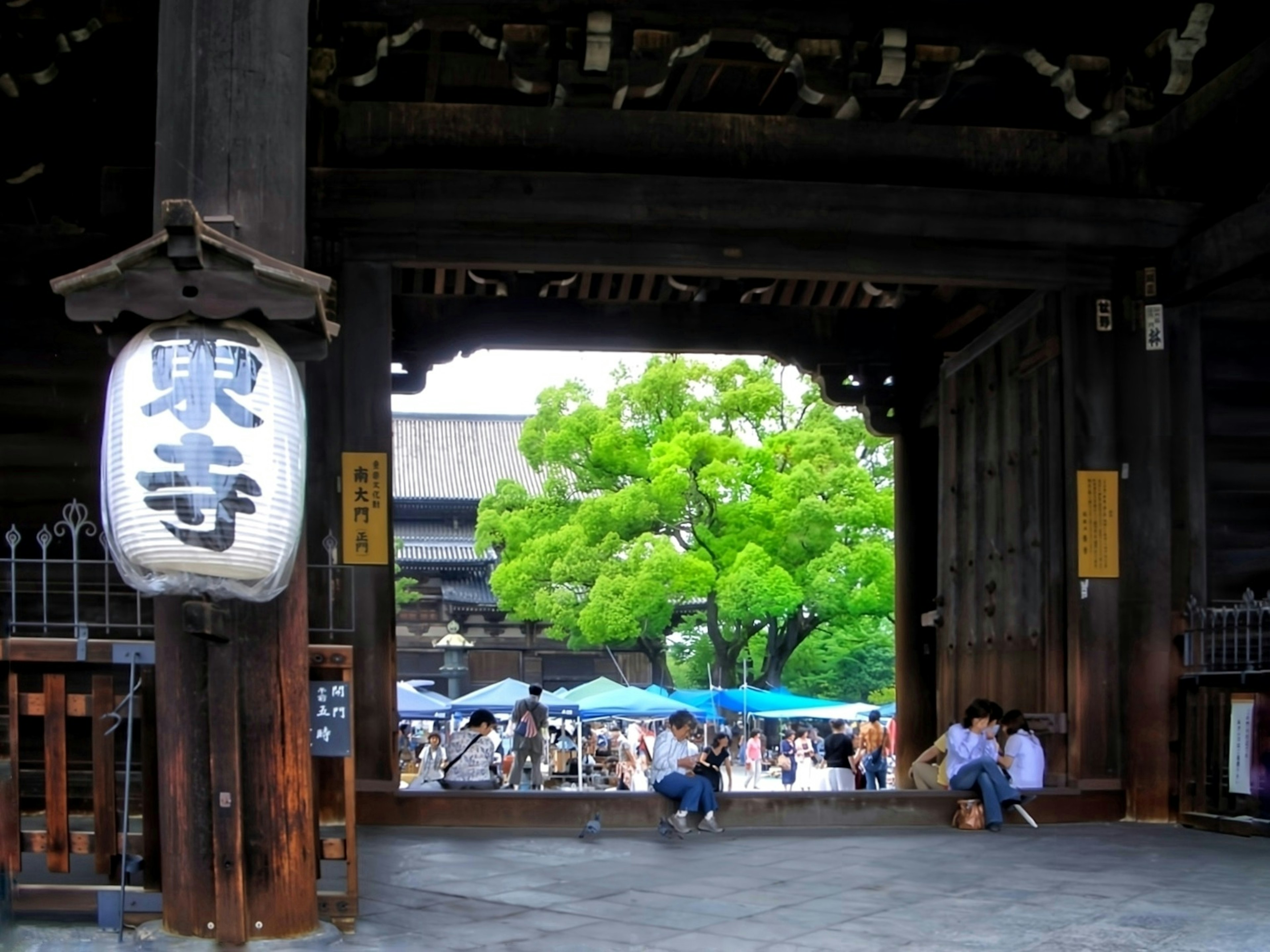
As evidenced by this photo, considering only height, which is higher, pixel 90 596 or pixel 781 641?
pixel 90 596

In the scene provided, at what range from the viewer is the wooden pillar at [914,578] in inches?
587

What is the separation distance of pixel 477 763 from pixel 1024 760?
424cm

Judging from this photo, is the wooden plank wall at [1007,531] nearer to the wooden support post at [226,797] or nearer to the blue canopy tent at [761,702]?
the wooden support post at [226,797]

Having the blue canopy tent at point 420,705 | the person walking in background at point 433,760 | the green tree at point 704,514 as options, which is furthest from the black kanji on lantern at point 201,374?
the green tree at point 704,514

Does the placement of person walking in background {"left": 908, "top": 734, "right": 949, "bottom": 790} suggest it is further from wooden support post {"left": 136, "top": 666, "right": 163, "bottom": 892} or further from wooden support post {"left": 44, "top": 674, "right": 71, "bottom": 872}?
wooden support post {"left": 44, "top": 674, "right": 71, "bottom": 872}

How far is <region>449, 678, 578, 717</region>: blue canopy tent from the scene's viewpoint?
26000mm

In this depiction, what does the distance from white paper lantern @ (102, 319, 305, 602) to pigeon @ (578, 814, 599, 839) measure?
158 inches

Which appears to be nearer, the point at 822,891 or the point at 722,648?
the point at 822,891

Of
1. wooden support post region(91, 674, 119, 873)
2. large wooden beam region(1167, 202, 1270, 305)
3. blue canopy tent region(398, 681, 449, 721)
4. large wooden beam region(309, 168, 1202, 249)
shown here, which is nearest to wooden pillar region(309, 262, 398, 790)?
large wooden beam region(309, 168, 1202, 249)

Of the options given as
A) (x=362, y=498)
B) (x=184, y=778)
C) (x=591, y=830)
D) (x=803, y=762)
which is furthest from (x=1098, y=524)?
(x=803, y=762)

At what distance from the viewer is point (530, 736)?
1471 cm

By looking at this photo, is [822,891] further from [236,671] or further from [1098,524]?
[1098,524]

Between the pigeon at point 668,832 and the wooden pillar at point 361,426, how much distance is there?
194 cm

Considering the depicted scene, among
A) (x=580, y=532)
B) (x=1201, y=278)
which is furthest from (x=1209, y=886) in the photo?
(x=580, y=532)
